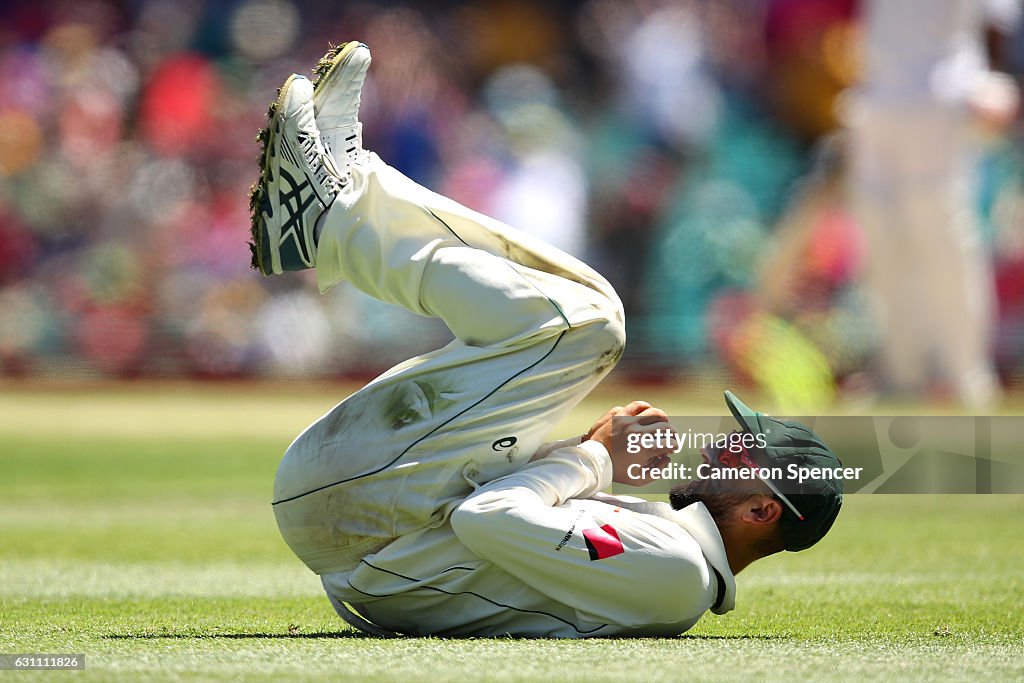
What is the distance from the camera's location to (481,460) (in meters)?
4.12

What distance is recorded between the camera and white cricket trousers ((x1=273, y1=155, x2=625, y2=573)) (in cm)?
411

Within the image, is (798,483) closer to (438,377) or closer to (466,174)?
(438,377)

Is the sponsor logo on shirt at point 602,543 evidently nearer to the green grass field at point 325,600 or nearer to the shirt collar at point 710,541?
the green grass field at point 325,600

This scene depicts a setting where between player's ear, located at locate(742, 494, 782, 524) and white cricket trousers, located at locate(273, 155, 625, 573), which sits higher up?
white cricket trousers, located at locate(273, 155, 625, 573)

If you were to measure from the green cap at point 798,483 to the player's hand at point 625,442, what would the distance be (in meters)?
0.23

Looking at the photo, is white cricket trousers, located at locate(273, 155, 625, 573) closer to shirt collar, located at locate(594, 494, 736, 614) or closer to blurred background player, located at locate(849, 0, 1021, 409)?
shirt collar, located at locate(594, 494, 736, 614)

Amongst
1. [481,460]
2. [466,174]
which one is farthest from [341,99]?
[466,174]

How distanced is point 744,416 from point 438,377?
0.78 meters

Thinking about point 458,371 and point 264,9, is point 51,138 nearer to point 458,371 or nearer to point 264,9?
point 264,9

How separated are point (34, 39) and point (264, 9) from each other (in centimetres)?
244

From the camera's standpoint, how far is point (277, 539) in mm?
6875

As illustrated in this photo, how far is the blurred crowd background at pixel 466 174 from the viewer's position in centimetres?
1559

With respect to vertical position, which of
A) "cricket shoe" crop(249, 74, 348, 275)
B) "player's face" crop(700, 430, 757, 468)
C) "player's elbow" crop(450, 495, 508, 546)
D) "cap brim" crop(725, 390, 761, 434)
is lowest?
"player's elbow" crop(450, 495, 508, 546)

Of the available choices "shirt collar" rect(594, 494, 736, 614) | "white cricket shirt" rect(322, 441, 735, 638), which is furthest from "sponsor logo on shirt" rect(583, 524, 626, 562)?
"shirt collar" rect(594, 494, 736, 614)
